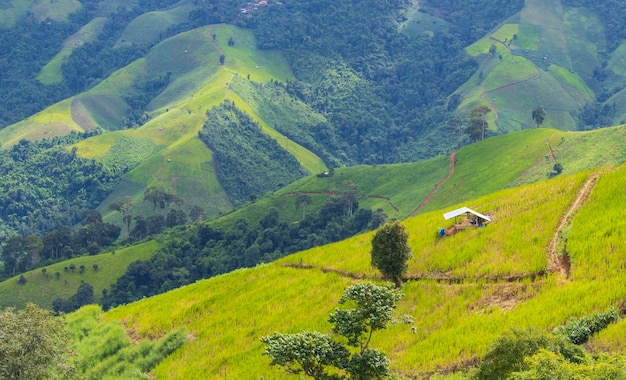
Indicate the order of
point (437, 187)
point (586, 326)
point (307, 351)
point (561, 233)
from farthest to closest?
point (437, 187)
point (561, 233)
point (586, 326)
point (307, 351)

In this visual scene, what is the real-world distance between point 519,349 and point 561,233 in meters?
14.5

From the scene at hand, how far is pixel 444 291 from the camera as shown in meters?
32.6

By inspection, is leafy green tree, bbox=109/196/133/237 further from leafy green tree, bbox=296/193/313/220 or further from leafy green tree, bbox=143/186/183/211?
leafy green tree, bbox=296/193/313/220

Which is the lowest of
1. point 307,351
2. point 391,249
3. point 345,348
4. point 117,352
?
point 117,352

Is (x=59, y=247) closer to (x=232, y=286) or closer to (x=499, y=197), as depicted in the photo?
(x=232, y=286)

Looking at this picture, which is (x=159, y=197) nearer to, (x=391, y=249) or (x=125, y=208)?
(x=125, y=208)

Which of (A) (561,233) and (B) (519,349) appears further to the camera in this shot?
(A) (561,233)

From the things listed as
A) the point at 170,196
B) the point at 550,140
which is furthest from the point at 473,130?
the point at 170,196

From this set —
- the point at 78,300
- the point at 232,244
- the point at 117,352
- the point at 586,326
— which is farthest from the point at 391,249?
the point at 232,244

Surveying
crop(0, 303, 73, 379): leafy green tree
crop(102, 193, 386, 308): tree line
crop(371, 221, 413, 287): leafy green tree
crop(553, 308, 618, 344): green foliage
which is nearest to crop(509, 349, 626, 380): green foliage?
crop(553, 308, 618, 344): green foliage

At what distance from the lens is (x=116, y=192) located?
19312 cm

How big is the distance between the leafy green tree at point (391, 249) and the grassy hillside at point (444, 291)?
1.91 m

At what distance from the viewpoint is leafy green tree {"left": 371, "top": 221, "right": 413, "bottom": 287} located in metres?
32.1

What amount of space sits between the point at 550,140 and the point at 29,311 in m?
122
